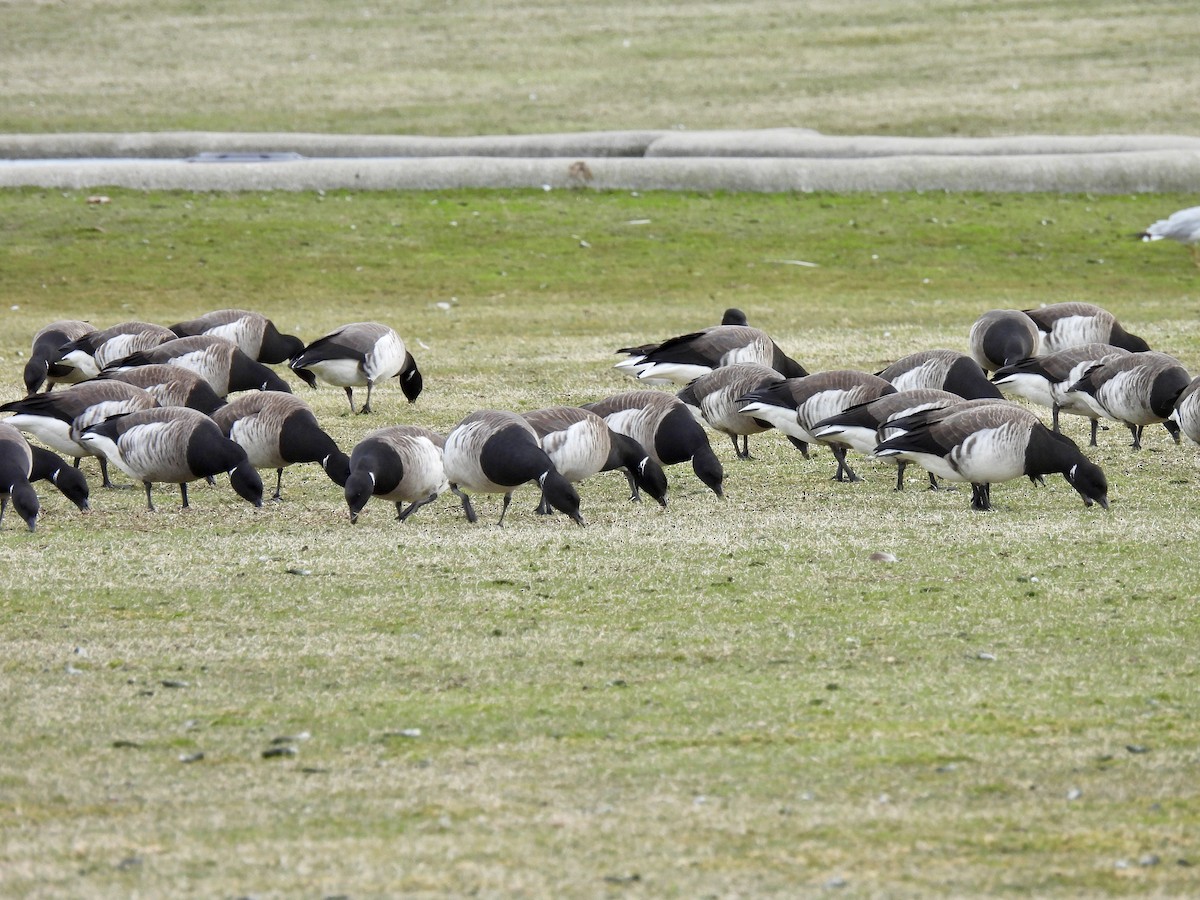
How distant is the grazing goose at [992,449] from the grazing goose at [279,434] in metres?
4.20

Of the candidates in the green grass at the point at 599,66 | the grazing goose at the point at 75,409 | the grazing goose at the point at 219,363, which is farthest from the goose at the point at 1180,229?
the grazing goose at the point at 75,409

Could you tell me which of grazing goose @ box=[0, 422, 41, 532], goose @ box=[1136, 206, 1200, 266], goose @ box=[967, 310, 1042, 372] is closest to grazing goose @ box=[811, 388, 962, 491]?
goose @ box=[967, 310, 1042, 372]

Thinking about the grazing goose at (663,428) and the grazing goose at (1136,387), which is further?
the grazing goose at (1136,387)

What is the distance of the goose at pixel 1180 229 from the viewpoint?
A: 2798 centimetres

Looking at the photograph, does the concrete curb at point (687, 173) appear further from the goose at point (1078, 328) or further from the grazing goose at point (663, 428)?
the grazing goose at point (663, 428)

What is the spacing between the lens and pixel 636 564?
10.3 metres

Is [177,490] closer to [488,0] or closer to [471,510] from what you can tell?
[471,510]

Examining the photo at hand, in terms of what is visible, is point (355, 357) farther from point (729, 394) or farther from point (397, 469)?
point (397, 469)

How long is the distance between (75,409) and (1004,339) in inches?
355

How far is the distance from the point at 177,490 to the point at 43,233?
16667mm

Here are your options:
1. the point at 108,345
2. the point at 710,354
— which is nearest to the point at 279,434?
the point at 108,345

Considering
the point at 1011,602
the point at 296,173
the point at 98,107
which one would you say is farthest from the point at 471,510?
the point at 98,107

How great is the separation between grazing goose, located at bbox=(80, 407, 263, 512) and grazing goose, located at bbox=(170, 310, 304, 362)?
5.22 meters

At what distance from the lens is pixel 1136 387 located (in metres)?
13.5
